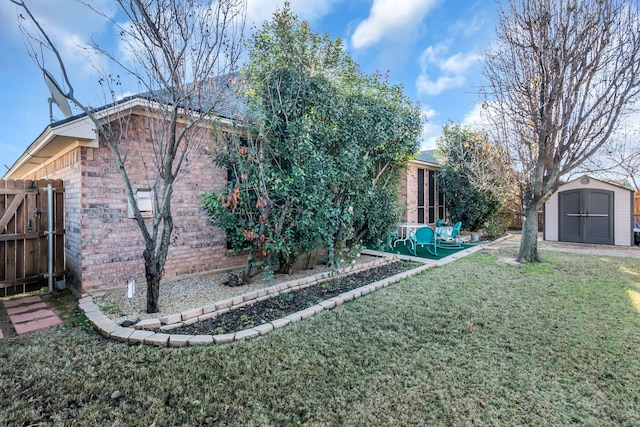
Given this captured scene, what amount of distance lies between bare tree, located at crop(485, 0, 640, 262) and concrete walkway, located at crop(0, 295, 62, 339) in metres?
10.5

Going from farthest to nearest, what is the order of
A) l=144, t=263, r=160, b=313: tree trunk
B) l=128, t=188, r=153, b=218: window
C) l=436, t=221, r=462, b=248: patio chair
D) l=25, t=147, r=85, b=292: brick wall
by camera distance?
l=436, t=221, r=462, b=248: patio chair
l=128, t=188, r=153, b=218: window
l=25, t=147, r=85, b=292: brick wall
l=144, t=263, r=160, b=313: tree trunk

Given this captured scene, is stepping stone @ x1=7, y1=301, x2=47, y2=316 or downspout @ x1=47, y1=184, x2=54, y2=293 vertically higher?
downspout @ x1=47, y1=184, x2=54, y2=293

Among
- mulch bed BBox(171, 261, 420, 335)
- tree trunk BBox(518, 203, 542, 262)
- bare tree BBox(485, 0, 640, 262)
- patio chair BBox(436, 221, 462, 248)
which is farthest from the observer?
patio chair BBox(436, 221, 462, 248)

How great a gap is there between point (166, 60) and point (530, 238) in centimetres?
962

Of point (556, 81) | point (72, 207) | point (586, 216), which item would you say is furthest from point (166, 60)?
point (586, 216)

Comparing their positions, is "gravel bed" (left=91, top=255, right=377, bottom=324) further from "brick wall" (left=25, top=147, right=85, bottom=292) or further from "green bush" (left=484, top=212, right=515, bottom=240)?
"green bush" (left=484, top=212, right=515, bottom=240)

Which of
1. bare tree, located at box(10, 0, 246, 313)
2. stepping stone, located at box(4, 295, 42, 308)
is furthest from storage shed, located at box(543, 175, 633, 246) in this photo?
stepping stone, located at box(4, 295, 42, 308)

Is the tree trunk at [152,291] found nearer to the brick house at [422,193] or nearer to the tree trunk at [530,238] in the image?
the tree trunk at [530,238]

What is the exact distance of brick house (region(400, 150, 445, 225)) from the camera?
1338 centimetres

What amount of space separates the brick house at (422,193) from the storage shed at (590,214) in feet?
14.9

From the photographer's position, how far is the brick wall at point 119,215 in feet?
16.9

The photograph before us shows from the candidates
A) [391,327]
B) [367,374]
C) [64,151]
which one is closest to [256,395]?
[367,374]

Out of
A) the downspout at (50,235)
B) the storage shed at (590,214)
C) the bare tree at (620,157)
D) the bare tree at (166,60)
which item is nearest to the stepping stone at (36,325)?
the bare tree at (166,60)

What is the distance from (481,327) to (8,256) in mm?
8013
